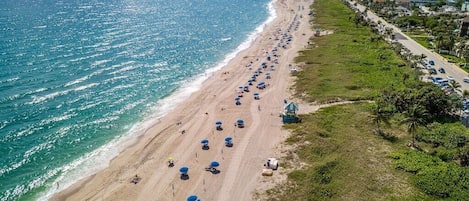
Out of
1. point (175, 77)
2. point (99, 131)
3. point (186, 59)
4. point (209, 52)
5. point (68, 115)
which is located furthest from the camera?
point (209, 52)

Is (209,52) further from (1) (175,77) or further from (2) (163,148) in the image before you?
(2) (163,148)

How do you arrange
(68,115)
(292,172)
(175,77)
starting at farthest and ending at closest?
(175,77) → (68,115) → (292,172)

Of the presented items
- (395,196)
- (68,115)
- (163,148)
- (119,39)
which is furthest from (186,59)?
(395,196)

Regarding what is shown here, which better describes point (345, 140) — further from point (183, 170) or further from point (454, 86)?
point (454, 86)

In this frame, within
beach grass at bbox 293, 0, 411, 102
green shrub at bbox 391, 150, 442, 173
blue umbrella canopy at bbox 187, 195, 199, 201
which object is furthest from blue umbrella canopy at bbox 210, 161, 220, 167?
beach grass at bbox 293, 0, 411, 102

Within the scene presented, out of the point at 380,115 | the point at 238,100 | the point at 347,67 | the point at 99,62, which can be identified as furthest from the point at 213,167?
the point at 99,62

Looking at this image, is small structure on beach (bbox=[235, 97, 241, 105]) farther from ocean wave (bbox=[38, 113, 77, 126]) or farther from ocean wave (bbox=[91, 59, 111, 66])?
ocean wave (bbox=[91, 59, 111, 66])

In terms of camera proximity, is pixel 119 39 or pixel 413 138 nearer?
pixel 413 138
